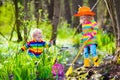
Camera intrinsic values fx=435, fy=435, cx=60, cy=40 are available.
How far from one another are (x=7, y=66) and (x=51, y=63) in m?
0.70

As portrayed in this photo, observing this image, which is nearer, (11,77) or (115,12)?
(11,77)

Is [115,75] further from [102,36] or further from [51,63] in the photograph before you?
[102,36]

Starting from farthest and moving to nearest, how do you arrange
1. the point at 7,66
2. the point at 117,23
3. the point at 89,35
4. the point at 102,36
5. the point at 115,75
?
the point at 102,36
the point at 89,35
the point at 117,23
the point at 115,75
the point at 7,66

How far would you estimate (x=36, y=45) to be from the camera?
→ 292 inches

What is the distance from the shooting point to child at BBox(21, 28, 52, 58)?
24.0 feet

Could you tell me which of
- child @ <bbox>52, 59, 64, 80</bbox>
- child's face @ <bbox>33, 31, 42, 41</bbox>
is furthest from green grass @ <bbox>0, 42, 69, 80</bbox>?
child's face @ <bbox>33, 31, 42, 41</bbox>

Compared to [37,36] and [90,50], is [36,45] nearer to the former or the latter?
[37,36]

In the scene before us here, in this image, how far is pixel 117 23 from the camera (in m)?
7.39

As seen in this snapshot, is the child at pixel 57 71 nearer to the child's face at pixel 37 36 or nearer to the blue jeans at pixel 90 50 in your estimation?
the child's face at pixel 37 36

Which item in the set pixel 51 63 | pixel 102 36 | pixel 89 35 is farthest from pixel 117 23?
pixel 102 36

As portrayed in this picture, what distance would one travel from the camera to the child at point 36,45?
24.0ft

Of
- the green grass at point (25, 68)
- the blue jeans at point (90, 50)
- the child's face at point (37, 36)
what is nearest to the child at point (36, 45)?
the child's face at point (37, 36)

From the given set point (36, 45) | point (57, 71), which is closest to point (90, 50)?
point (36, 45)

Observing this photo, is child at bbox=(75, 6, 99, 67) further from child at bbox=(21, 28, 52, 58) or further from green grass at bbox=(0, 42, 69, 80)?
green grass at bbox=(0, 42, 69, 80)
